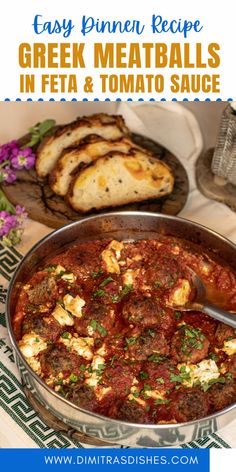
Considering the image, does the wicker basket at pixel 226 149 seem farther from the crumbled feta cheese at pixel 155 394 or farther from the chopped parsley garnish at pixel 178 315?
the crumbled feta cheese at pixel 155 394

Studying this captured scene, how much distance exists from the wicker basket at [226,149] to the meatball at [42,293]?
4.65ft

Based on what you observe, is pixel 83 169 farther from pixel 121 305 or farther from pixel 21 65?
pixel 121 305

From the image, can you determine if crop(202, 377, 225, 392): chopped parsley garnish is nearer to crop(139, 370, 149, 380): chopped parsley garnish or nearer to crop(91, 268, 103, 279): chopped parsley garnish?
crop(139, 370, 149, 380): chopped parsley garnish

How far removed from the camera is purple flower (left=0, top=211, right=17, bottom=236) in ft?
12.7

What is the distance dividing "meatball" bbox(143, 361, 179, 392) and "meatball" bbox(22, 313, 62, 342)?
0.44 meters

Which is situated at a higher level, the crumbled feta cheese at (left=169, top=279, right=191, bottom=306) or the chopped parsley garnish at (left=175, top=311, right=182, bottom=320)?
the crumbled feta cheese at (left=169, top=279, right=191, bottom=306)

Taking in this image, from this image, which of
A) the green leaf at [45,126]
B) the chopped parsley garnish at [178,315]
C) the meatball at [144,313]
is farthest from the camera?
the green leaf at [45,126]

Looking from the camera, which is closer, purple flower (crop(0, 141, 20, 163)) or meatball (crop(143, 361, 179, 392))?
meatball (crop(143, 361, 179, 392))

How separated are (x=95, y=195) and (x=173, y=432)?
165 centimetres

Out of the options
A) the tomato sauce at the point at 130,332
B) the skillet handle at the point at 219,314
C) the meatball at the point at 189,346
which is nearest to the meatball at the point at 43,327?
the tomato sauce at the point at 130,332

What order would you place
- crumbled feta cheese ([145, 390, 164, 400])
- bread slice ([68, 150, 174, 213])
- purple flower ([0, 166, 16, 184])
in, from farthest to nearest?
purple flower ([0, 166, 16, 184]), bread slice ([68, 150, 174, 213]), crumbled feta cheese ([145, 390, 164, 400])

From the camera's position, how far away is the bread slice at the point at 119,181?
3.99 meters

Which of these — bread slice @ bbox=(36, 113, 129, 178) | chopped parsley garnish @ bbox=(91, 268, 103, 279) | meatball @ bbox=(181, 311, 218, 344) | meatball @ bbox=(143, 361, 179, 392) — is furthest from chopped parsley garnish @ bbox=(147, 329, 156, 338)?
bread slice @ bbox=(36, 113, 129, 178)

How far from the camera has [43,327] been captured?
314 centimetres
